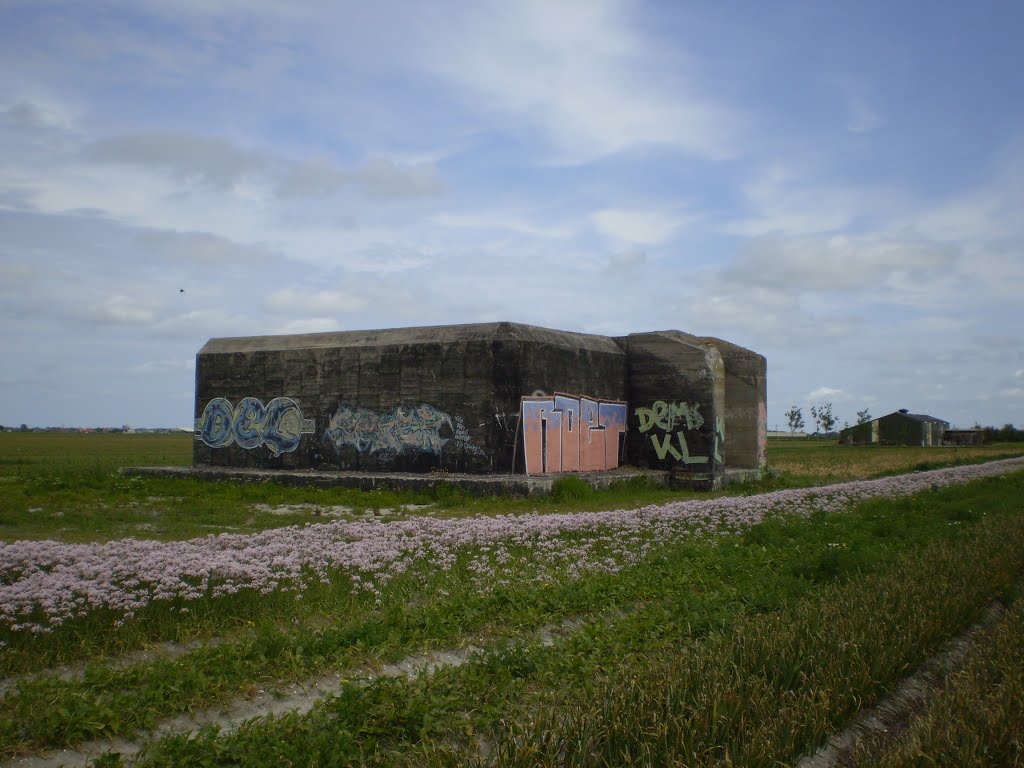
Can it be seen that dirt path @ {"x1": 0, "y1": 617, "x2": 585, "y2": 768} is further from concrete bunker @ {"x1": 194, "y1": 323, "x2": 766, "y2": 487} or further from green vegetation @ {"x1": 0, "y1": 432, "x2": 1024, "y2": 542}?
concrete bunker @ {"x1": 194, "y1": 323, "x2": 766, "y2": 487}

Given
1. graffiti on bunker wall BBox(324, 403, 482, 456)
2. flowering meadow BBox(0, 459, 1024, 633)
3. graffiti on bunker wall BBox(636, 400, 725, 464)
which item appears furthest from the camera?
graffiti on bunker wall BBox(636, 400, 725, 464)

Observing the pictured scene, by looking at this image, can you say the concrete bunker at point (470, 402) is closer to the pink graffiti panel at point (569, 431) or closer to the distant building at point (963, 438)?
the pink graffiti panel at point (569, 431)

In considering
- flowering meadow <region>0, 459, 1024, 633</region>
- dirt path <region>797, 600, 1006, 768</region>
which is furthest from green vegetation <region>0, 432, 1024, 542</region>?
dirt path <region>797, 600, 1006, 768</region>

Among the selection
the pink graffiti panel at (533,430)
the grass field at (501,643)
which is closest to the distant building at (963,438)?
the pink graffiti panel at (533,430)

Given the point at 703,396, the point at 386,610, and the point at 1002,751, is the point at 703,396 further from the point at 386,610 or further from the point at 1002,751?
the point at 1002,751

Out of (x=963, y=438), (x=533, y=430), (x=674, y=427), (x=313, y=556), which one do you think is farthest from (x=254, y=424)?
(x=963, y=438)

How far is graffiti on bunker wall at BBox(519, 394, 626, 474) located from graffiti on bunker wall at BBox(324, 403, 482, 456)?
1.46m

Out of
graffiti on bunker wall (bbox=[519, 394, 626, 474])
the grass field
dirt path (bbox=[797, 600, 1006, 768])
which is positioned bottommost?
dirt path (bbox=[797, 600, 1006, 768])

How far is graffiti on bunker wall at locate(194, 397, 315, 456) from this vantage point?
22.2m

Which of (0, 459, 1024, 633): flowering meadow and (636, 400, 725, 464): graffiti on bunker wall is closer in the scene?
(0, 459, 1024, 633): flowering meadow

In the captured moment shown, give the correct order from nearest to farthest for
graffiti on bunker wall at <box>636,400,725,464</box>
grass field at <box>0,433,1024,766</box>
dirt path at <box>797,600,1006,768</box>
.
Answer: grass field at <box>0,433,1024,766</box> → dirt path at <box>797,600,1006,768</box> → graffiti on bunker wall at <box>636,400,725,464</box>

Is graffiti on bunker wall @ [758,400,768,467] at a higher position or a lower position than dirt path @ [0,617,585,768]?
higher

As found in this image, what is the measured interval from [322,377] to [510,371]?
18.3 feet

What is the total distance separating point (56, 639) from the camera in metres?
6.18
